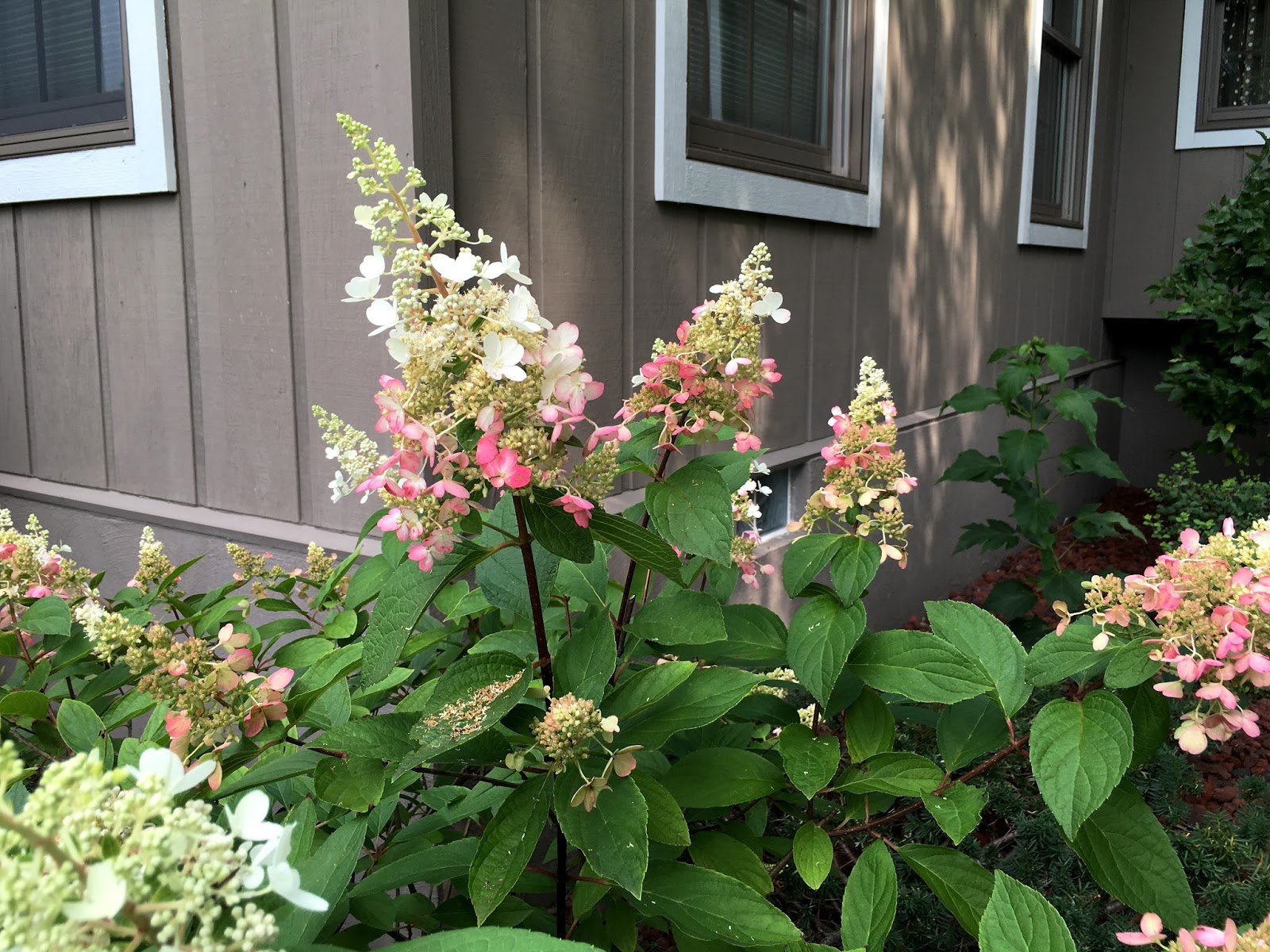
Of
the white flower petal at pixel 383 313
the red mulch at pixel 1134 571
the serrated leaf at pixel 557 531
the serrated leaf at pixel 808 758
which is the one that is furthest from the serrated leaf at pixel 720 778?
the red mulch at pixel 1134 571

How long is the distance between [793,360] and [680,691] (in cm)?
203

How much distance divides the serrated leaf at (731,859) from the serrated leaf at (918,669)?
251 millimetres

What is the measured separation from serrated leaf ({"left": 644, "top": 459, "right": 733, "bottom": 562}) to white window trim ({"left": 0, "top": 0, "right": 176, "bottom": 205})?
159 centimetres

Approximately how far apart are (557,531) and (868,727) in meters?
0.56

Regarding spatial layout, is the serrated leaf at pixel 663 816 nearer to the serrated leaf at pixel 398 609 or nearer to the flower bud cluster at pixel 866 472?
the serrated leaf at pixel 398 609

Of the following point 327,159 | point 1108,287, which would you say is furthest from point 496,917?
point 1108,287

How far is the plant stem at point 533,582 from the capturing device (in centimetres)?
95

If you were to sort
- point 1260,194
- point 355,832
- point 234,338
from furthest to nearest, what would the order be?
point 1260,194
point 234,338
point 355,832

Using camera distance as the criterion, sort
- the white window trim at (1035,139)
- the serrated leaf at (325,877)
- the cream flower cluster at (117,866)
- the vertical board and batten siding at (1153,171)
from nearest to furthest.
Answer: the cream flower cluster at (117,866)
the serrated leaf at (325,877)
the white window trim at (1035,139)
the vertical board and batten siding at (1153,171)

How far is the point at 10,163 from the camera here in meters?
2.34

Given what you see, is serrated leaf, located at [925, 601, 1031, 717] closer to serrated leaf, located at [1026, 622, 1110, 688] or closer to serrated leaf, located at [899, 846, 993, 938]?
serrated leaf, located at [1026, 622, 1110, 688]

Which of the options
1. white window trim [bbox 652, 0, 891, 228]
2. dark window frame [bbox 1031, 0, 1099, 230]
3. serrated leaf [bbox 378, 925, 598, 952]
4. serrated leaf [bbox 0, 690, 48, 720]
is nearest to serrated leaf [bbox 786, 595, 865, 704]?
serrated leaf [bbox 378, 925, 598, 952]

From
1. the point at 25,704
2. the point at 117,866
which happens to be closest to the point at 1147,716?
the point at 117,866

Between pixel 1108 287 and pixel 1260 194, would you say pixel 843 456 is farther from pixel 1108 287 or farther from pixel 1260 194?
pixel 1108 287
